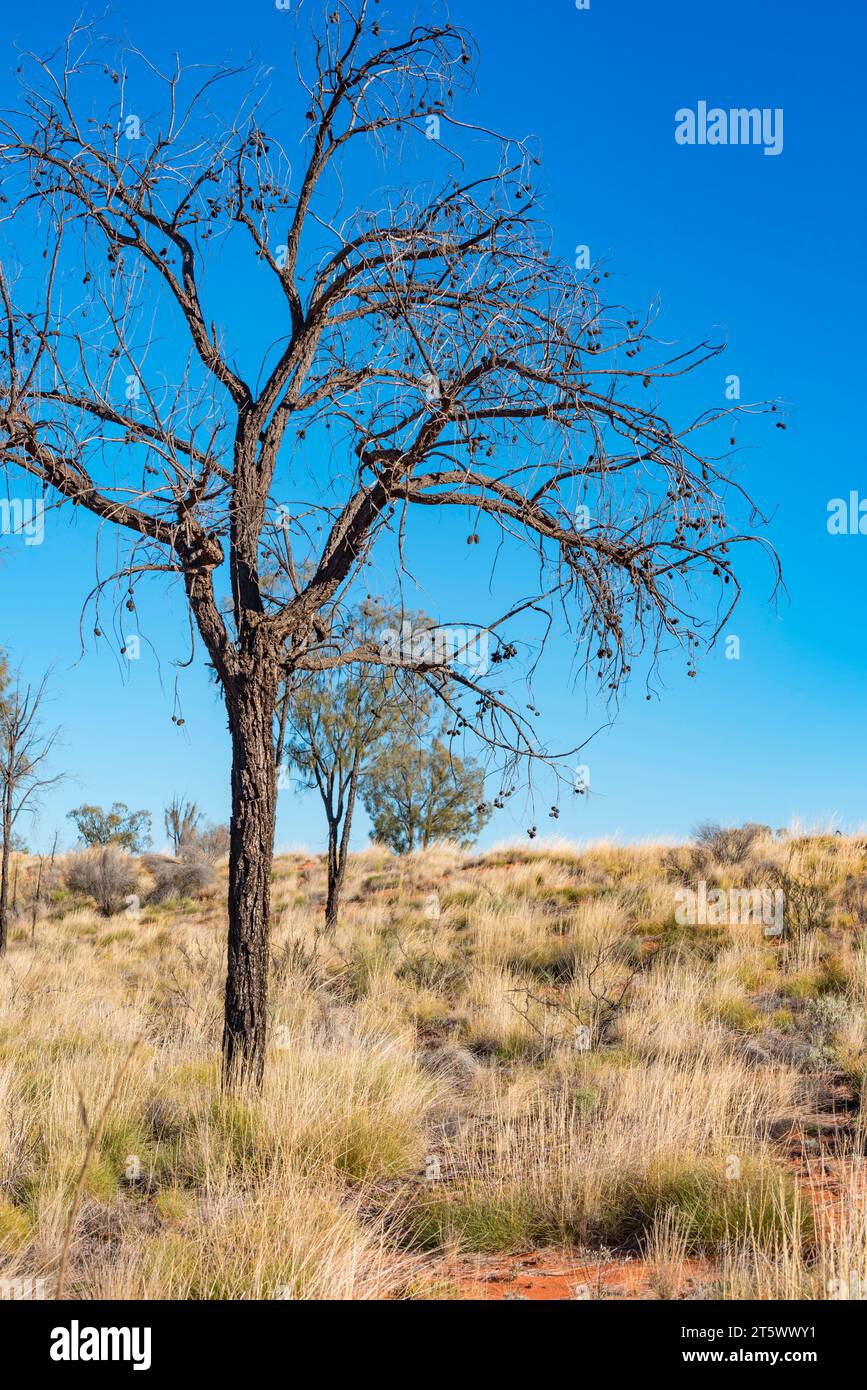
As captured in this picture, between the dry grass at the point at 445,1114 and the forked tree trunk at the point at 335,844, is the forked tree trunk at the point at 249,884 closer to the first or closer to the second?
the dry grass at the point at 445,1114

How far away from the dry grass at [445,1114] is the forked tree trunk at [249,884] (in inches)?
13.4

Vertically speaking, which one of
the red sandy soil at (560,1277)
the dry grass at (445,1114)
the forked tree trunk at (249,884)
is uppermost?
the forked tree trunk at (249,884)

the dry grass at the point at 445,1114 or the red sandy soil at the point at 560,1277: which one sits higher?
the dry grass at the point at 445,1114

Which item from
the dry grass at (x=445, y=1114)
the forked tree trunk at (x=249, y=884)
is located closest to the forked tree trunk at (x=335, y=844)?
the dry grass at (x=445, y=1114)

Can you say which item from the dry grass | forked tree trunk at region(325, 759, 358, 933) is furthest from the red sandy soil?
forked tree trunk at region(325, 759, 358, 933)

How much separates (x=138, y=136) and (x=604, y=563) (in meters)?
4.51

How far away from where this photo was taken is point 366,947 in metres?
14.8

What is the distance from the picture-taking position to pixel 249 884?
715 centimetres

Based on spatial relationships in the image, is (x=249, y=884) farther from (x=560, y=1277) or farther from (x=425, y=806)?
(x=425, y=806)

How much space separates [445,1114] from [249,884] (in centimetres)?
257

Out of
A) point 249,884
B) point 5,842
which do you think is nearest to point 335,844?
point 5,842

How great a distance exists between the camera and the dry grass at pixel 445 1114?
15.9 feet
